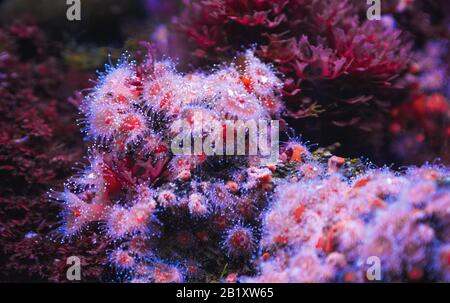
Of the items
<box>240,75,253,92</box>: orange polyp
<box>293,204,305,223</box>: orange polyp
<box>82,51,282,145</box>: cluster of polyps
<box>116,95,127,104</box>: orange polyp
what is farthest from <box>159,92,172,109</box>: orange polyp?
<box>293,204,305,223</box>: orange polyp

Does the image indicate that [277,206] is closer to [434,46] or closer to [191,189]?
[191,189]

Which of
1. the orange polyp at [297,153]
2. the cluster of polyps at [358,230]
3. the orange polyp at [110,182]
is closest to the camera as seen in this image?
the cluster of polyps at [358,230]

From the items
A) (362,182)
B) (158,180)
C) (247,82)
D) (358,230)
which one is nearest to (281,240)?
(358,230)

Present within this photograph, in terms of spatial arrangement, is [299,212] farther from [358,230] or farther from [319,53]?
[319,53]

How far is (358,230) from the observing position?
2.44 metres

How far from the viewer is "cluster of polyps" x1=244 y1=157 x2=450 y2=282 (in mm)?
2348

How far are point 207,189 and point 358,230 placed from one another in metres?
1.17

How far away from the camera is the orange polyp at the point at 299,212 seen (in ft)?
9.32

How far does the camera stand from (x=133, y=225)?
9.68ft

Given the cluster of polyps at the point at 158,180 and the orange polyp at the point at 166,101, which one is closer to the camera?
the cluster of polyps at the point at 158,180

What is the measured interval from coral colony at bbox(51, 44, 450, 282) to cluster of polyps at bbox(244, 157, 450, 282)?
11 mm

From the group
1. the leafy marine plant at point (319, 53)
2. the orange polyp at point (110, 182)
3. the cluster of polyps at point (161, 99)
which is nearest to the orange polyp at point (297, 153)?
the cluster of polyps at point (161, 99)

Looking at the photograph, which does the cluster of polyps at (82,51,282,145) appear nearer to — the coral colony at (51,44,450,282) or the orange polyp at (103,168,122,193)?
the coral colony at (51,44,450,282)

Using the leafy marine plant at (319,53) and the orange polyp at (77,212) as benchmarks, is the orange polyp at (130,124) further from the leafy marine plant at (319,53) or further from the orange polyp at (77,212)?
the leafy marine plant at (319,53)
